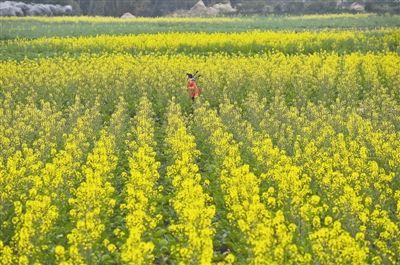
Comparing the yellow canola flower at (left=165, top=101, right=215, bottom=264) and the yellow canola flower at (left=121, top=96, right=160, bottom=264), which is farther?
the yellow canola flower at (left=165, top=101, right=215, bottom=264)

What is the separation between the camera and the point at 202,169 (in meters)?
12.7

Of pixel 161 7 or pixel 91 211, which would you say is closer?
pixel 91 211

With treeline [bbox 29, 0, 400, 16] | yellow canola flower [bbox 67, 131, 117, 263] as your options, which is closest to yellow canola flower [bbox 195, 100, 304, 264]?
yellow canola flower [bbox 67, 131, 117, 263]

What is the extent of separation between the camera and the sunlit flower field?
7.76 meters

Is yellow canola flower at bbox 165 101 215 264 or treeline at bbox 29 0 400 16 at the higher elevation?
treeline at bbox 29 0 400 16

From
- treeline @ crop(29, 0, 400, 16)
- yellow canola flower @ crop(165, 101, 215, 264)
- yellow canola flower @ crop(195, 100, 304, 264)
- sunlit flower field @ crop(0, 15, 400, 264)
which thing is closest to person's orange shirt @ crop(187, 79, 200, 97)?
sunlit flower field @ crop(0, 15, 400, 264)

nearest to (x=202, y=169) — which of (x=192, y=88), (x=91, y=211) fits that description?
(x=91, y=211)

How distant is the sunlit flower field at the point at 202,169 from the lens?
776cm

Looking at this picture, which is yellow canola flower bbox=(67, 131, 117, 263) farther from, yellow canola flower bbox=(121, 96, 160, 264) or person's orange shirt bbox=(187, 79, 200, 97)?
person's orange shirt bbox=(187, 79, 200, 97)

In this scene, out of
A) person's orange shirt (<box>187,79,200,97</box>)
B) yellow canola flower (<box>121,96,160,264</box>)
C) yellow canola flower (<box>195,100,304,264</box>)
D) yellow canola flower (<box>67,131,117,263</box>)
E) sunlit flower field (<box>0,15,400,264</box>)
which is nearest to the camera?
yellow canola flower (<box>121,96,160,264</box>)

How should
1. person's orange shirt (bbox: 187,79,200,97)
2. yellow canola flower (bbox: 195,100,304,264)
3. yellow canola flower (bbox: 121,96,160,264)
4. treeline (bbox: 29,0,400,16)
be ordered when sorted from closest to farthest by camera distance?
yellow canola flower (bbox: 121,96,160,264)
yellow canola flower (bbox: 195,100,304,264)
person's orange shirt (bbox: 187,79,200,97)
treeline (bbox: 29,0,400,16)

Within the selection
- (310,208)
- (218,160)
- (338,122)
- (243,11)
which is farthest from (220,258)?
(243,11)

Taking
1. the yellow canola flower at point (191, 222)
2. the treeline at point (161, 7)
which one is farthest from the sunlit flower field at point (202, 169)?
the treeline at point (161, 7)

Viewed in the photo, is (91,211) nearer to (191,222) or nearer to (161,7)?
(191,222)
